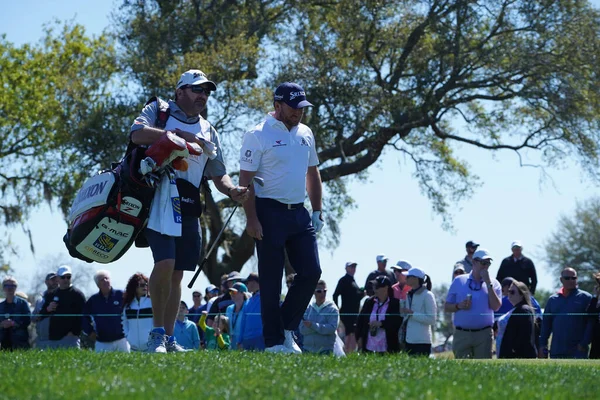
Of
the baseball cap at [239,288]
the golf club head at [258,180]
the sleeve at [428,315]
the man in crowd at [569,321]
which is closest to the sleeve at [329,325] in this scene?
the sleeve at [428,315]

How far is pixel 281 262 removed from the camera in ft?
28.7

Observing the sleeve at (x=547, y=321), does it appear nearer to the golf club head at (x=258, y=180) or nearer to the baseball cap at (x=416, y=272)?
the baseball cap at (x=416, y=272)

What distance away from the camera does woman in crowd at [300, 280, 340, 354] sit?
45.3 ft

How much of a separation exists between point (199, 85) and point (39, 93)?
2599cm

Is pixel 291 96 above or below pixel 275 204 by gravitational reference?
above

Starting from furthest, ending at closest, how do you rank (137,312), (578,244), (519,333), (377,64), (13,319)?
(578,244) < (377,64) < (13,319) < (137,312) < (519,333)

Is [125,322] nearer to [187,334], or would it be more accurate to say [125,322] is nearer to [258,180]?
[187,334]

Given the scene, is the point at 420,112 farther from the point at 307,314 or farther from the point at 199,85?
the point at 199,85

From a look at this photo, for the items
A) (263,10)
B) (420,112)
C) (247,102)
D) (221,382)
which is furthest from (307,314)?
(263,10)

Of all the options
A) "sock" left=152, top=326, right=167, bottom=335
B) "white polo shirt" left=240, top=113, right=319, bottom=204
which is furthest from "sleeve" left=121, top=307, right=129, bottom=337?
"sock" left=152, top=326, right=167, bottom=335

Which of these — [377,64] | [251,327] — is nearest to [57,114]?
[377,64]

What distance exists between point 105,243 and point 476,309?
745 cm

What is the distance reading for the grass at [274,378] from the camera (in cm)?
540

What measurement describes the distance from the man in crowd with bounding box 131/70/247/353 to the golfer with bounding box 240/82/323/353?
0.39 m
